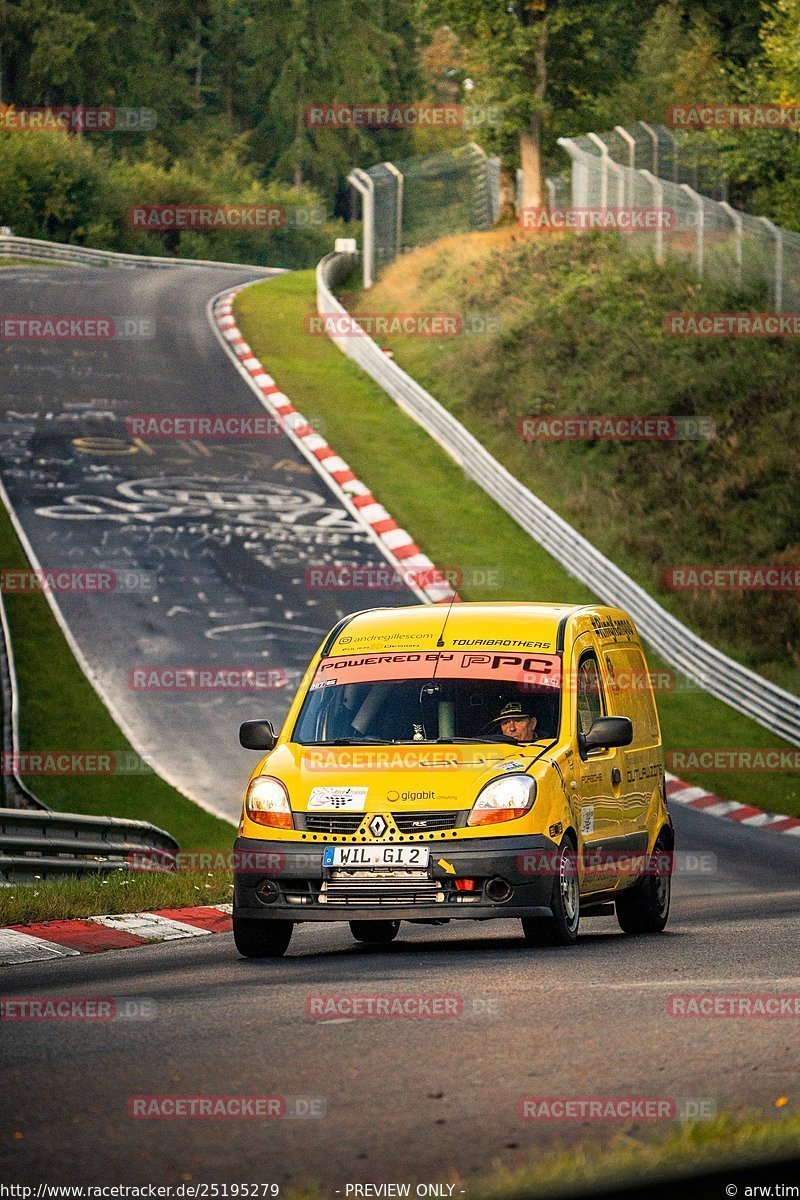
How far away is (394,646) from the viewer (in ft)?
39.0

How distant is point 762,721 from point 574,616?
13.2m

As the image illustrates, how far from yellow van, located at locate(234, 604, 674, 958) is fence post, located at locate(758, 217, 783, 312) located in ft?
78.0

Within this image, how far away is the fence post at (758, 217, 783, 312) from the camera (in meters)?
34.8

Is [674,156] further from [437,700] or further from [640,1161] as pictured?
[640,1161]

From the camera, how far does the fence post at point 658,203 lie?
38.2 meters

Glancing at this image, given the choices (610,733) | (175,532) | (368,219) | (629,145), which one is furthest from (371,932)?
(368,219)

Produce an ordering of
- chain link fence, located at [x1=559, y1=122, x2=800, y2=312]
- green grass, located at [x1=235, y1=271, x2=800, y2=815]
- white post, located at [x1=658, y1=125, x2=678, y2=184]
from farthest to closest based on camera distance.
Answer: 1. white post, located at [x1=658, y1=125, x2=678, y2=184]
2. chain link fence, located at [x1=559, y1=122, x2=800, y2=312]
3. green grass, located at [x1=235, y1=271, x2=800, y2=815]

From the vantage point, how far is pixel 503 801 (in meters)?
10.5

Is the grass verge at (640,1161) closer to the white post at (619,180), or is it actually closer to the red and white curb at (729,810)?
the red and white curb at (729,810)

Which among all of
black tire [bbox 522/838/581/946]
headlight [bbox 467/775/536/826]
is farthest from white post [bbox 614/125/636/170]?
headlight [bbox 467/775/536/826]

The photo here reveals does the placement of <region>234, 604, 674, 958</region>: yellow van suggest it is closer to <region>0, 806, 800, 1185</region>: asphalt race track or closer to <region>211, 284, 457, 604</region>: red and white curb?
<region>0, 806, 800, 1185</region>: asphalt race track

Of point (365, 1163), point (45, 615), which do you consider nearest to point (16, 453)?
point (45, 615)

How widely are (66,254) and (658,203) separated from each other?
105ft

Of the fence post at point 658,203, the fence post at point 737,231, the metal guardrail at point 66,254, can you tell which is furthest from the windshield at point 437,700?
the metal guardrail at point 66,254
